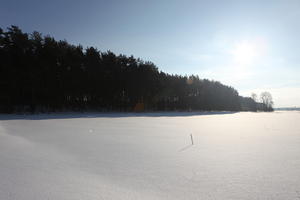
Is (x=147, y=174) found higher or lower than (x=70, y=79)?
lower

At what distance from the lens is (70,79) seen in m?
33.6

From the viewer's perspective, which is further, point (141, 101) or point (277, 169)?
point (141, 101)

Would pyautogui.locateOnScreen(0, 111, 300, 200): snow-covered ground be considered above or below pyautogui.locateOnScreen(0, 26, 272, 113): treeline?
below

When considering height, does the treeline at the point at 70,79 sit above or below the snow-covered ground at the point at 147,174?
above

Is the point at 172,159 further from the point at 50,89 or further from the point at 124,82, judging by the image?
the point at 124,82

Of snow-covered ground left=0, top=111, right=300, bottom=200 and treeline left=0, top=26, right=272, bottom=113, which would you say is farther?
treeline left=0, top=26, right=272, bottom=113

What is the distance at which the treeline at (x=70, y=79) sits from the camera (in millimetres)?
29203

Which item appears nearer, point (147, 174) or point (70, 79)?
point (147, 174)

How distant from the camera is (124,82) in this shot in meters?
40.7

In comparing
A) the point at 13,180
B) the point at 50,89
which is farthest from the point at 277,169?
the point at 50,89

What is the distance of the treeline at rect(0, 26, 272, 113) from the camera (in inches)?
1150

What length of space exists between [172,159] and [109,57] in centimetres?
3975

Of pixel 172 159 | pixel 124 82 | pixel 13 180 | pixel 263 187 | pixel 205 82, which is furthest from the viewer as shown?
pixel 205 82

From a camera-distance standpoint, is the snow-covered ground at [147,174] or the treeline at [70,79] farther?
the treeline at [70,79]
